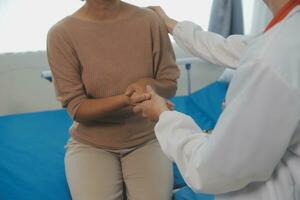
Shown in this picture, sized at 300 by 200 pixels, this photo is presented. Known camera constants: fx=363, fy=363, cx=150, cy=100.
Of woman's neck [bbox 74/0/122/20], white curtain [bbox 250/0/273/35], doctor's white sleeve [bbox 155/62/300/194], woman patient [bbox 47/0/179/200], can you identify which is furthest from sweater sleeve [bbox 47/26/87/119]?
white curtain [bbox 250/0/273/35]

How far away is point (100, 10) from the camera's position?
4.63 ft

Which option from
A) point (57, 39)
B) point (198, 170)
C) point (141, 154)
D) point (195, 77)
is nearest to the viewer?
point (198, 170)

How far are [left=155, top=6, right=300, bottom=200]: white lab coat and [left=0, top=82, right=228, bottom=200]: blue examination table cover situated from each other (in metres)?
0.69

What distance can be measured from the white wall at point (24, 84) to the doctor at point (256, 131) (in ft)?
5.91

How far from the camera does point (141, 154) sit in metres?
1.48

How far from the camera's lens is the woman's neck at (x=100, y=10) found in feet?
4.58

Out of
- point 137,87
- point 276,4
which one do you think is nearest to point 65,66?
point 137,87

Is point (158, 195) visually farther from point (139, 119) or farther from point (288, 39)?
point (288, 39)

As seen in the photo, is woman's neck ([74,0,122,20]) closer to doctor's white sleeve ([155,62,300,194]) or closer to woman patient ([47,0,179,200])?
woman patient ([47,0,179,200])

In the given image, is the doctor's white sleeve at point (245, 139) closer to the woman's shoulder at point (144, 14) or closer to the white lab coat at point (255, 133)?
the white lab coat at point (255, 133)

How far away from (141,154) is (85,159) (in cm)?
23

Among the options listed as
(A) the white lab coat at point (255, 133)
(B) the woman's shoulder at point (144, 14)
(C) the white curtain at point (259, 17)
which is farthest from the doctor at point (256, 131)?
(C) the white curtain at point (259, 17)

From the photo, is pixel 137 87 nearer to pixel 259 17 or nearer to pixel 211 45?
pixel 211 45

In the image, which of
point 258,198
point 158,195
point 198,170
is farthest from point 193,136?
point 158,195
